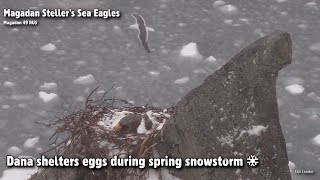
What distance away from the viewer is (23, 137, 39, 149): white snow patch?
4508 mm

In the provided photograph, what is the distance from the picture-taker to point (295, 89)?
516 centimetres

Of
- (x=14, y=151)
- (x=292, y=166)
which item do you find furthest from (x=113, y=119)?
(x=292, y=166)

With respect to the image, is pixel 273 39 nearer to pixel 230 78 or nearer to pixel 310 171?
pixel 230 78

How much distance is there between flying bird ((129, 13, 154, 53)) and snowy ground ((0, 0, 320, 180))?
7 cm

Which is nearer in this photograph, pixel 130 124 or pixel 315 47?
pixel 130 124

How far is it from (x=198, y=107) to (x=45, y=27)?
3.97 metres

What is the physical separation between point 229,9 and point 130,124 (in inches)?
155

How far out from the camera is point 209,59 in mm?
5660

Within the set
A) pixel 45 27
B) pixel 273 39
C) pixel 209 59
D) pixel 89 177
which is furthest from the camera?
pixel 45 27

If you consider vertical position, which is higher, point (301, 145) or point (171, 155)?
point (171, 155)

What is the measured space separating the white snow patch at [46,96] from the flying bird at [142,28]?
52.3 inches

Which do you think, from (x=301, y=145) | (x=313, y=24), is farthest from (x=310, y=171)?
(x=313, y=24)

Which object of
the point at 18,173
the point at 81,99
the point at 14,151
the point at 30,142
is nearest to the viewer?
the point at 18,173

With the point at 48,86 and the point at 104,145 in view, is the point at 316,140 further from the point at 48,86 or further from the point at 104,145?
the point at 48,86
